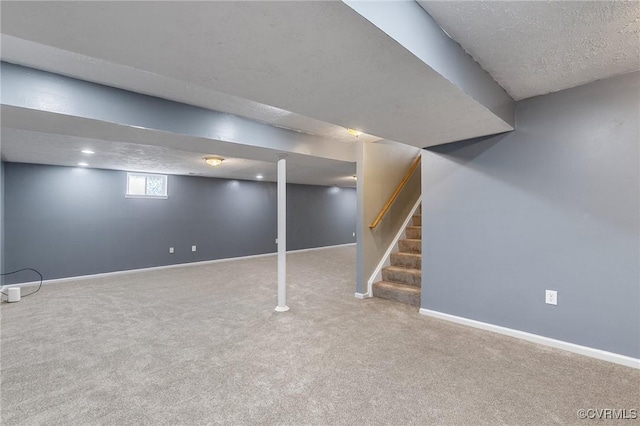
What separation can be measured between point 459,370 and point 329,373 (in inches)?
37.4

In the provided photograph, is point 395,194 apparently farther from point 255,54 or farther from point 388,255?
point 255,54

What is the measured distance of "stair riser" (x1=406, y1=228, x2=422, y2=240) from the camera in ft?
14.6

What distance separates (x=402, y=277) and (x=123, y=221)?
5.37 m

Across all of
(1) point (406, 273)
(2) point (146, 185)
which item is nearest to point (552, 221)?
(1) point (406, 273)

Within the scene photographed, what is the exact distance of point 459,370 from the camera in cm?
211

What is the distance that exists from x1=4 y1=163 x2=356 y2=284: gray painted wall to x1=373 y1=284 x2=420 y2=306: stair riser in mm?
4493

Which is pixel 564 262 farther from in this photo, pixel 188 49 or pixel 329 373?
pixel 188 49

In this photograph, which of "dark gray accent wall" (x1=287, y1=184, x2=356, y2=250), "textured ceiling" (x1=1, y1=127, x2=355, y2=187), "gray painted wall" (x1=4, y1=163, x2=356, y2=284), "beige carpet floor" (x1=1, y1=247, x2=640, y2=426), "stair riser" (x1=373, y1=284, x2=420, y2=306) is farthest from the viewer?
"dark gray accent wall" (x1=287, y1=184, x2=356, y2=250)

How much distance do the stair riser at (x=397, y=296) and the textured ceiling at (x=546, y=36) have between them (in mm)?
2500

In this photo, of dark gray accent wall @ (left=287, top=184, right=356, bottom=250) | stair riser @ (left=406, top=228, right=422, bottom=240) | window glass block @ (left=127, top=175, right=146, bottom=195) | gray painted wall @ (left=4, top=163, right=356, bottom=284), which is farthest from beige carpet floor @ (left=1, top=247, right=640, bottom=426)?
dark gray accent wall @ (left=287, top=184, right=356, bottom=250)

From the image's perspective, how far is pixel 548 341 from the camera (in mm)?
2484

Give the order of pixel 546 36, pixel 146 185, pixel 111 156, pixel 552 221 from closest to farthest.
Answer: pixel 546 36 < pixel 552 221 < pixel 111 156 < pixel 146 185

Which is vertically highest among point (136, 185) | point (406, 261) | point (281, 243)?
point (136, 185)

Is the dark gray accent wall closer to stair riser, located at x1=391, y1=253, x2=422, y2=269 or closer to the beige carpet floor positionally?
stair riser, located at x1=391, y1=253, x2=422, y2=269
